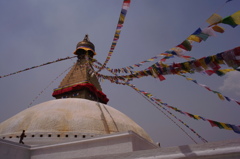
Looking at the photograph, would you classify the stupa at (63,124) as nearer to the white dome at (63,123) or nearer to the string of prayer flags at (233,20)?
the white dome at (63,123)

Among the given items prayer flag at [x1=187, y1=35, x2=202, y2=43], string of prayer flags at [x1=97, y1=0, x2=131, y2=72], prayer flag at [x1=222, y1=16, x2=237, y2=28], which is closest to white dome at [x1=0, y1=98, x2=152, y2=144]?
string of prayer flags at [x1=97, y1=0, x2=131, y2=72]

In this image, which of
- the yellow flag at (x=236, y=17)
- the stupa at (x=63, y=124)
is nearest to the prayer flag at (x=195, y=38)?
the yellow flag at (x=236, y=17)

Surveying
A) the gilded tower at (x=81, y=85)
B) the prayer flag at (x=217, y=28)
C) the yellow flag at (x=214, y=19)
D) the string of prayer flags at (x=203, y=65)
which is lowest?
the string of prayer flags at (x=203, y=65)

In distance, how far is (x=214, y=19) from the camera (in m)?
3.30

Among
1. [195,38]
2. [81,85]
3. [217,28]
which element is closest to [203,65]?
[195,38]

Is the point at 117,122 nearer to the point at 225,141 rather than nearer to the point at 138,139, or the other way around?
the point at 138,139

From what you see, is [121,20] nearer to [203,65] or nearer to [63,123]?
[203,65]

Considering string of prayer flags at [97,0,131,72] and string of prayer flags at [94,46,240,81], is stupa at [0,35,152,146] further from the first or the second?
string of prayer flags at [94,46,240,81]

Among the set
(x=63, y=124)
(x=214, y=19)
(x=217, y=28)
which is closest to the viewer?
(x=214, y=19)

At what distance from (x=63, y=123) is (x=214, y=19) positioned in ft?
22.2

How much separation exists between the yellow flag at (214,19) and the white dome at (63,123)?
234 inches

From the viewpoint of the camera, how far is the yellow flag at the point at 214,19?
325 cm

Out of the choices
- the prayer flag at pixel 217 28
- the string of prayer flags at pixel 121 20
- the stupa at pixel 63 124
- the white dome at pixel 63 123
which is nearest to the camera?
the prayer flag at pixel 217 28

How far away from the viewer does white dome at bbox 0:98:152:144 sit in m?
7.65
